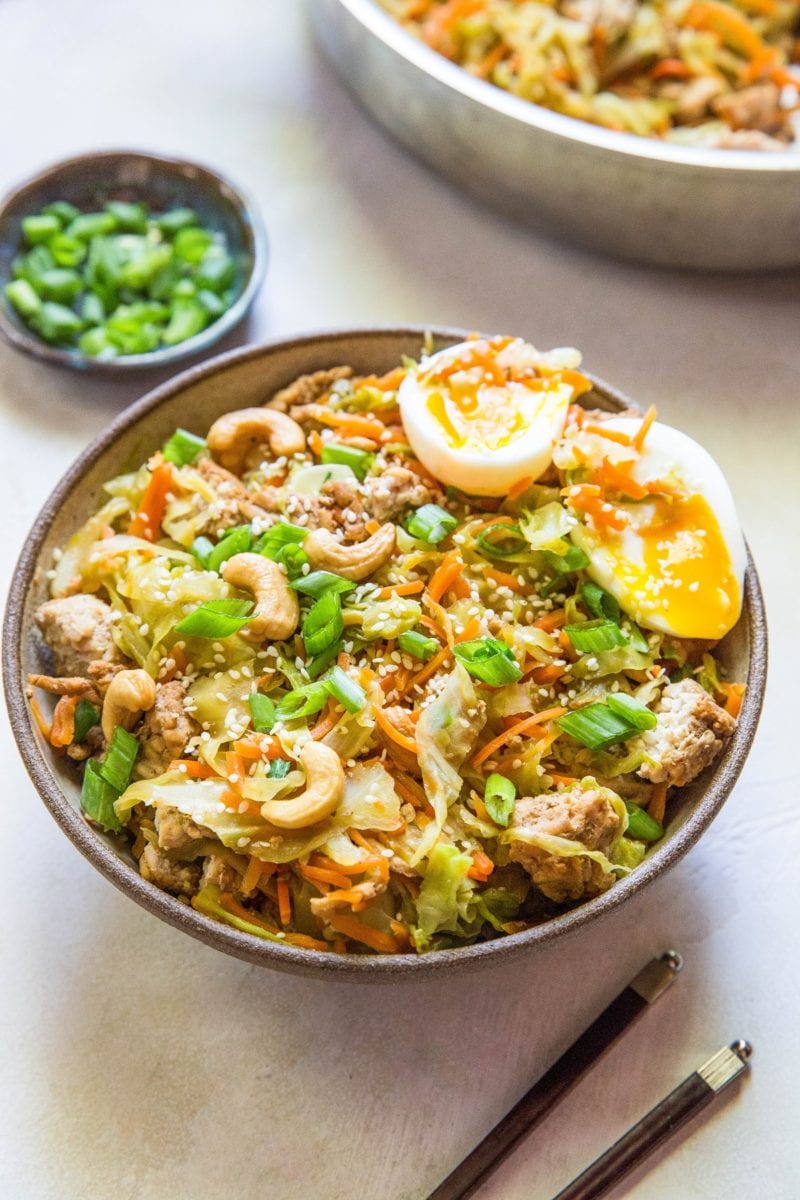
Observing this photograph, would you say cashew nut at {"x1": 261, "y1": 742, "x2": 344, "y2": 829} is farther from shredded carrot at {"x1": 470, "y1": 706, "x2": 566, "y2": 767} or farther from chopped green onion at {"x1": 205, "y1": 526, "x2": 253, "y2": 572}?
chopped green onion at {"x1": 205, "y1": 526, "x2": 253, "y2": 572}

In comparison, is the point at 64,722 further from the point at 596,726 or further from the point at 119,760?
the point at 596,726

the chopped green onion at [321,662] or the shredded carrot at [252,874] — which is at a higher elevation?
the chopped green onion at [321,662]

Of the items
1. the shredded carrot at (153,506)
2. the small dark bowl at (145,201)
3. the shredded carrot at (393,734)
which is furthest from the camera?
the small dark bowl at (145,201)

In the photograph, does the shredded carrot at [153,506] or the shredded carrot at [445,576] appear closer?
the shredded carrot at [445,576]

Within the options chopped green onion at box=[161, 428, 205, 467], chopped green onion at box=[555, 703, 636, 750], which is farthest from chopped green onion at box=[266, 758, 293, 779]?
chopped green onion at box=[161, 428, 205, 467]

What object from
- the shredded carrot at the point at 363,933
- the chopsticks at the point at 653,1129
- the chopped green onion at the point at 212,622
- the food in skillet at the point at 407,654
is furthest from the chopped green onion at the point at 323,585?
the chopsticks at the point at 653,1129

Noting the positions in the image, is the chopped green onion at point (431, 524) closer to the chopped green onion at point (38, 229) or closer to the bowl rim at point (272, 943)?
the bowl rim at point (272, 943)

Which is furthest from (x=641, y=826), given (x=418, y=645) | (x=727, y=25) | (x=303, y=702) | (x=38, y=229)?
(x=727, y=25)
